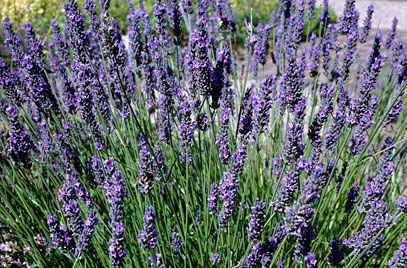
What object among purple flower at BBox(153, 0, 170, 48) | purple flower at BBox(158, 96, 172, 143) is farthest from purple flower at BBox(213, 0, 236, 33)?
purple flower at BBox(158, 96, 172, 143)

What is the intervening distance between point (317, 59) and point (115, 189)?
1.66 metres

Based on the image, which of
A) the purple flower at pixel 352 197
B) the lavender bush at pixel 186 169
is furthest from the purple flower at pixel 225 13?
the purple flower at pixel 352 197

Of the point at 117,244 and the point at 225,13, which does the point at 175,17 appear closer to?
the point at 225,13

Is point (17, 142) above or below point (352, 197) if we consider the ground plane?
above

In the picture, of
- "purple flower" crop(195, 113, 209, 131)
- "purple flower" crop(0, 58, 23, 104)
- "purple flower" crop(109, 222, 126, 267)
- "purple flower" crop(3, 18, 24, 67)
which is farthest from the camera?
"purple flower" crop(3, 18, 24, 67)

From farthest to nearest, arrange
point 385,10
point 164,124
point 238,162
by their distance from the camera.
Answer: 1. point 385,10
2. point 164,124
3. point 238,162

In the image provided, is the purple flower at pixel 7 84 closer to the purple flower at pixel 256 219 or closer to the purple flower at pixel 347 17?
the purple flower at pixel 256 219

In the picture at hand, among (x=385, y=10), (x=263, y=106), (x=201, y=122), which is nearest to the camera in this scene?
(x=263, y=106)

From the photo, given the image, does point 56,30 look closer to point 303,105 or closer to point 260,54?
point 260,54

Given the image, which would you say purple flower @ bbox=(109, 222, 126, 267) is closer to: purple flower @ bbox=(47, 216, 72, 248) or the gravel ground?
purple flower @ bbox=(47, 216, 72, 248)

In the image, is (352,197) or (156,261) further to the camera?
(352,197)

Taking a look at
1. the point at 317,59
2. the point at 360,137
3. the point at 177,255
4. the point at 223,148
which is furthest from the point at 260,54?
the point at 177,255

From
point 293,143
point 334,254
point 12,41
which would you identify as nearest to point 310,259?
point 334,254

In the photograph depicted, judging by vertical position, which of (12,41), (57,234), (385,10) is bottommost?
(385,10)
